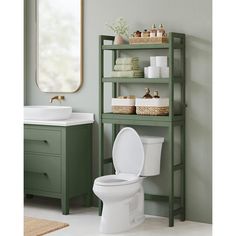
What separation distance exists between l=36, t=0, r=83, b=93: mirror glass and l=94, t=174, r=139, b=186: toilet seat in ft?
3.53

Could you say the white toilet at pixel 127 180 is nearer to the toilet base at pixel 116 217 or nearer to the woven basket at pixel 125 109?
the toilet base at pixel 116 217

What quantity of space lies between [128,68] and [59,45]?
39.4 inches

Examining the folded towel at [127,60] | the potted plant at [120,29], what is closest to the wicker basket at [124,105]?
the folded towel at [127,60]

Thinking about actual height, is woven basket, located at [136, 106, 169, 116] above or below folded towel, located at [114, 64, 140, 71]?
below

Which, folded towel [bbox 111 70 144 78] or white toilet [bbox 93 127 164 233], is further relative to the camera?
folded towel [bbox 111 70 144 78]

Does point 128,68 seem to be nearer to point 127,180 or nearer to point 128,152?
point 128,152

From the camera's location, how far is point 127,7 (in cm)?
438

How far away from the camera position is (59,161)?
434cm


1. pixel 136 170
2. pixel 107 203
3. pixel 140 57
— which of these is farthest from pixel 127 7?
pixel 107 203

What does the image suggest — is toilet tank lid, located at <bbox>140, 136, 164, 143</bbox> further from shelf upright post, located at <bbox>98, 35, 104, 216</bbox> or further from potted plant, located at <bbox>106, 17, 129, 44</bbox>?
potted plant, located at <bbox>106, 17, 129, 44</bbox>

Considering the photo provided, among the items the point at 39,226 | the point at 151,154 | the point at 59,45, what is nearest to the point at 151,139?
the point at 151,154

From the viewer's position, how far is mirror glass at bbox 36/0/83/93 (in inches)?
185

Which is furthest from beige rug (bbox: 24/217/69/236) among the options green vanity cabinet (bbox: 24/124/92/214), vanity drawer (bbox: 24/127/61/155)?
vanity drawer (bbox: 24/127/61/155)

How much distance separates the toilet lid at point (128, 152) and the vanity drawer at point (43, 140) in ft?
A: 1.69
